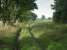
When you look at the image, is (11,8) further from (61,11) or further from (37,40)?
(61,11)

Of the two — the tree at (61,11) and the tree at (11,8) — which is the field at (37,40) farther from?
the tree at (61,11)

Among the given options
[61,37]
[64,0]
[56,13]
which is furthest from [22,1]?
[56,13]

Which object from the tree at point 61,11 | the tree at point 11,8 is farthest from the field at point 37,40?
the tree at point 61,11

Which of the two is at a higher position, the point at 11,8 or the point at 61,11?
the point at 11,8

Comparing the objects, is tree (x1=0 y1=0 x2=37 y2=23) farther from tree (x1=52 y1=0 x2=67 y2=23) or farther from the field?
tree (x1=52 y1=0 x2=67 y2=23)

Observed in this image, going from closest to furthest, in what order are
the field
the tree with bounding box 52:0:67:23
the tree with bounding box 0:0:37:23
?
the field < the tree with bounding box 0:0:37:23 < the tree with bounding box 52:0:67:23

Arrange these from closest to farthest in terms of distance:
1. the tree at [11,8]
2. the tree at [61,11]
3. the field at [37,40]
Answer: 1. the field at [37,40]
2. the tree at [11,8]
3. the tree at [61,11]

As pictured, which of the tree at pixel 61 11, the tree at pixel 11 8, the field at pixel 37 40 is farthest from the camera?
the tree at pixel 61 11

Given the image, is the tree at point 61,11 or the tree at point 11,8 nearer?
the tree at point 11,8

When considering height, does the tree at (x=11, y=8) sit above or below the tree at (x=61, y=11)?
above

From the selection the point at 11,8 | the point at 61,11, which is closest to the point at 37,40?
the point at 11,8

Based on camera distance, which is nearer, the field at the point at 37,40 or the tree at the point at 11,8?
the field at the point at 37,40

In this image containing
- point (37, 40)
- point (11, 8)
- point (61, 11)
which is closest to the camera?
point (11, 8)

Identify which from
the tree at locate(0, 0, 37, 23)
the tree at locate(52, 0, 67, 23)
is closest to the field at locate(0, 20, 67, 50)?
the tree at locate(0, 0, 37, 23)
